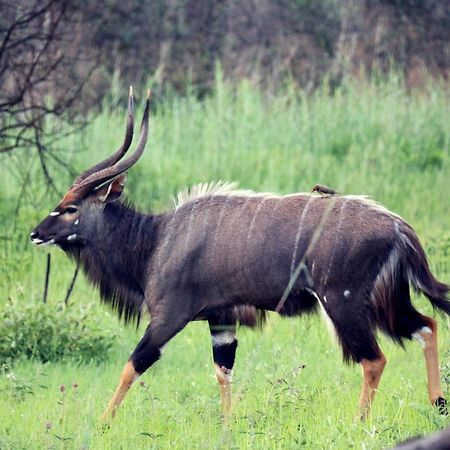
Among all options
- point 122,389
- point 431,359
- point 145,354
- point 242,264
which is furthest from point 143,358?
point 431,359

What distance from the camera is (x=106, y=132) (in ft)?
34.1

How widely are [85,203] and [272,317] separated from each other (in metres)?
1.12

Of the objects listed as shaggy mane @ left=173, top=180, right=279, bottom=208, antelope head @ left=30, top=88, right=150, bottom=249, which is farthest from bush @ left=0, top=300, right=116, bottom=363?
shaggy mane @ left=173, top=180, right=279, bottom=208

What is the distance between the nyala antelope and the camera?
4840 mm

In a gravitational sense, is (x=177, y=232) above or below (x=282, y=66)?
above

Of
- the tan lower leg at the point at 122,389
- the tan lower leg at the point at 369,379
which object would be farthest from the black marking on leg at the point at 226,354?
the tan lower leg at the point at 369,379

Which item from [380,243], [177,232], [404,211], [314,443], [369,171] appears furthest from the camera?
[369,171]

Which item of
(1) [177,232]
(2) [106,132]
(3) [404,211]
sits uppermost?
(1) [177,232]

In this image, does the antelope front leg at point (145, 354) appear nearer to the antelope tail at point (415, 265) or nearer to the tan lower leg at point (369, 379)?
the tan lower leg at point (369, 379)

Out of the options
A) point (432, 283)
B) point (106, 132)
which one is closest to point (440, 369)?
point (432, 283)

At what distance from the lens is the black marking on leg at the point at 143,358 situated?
509 cm

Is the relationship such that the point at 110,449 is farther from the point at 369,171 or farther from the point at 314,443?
the point at 369,171

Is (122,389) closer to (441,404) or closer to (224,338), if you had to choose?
(224,338)

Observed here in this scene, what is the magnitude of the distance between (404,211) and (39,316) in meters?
4.08
